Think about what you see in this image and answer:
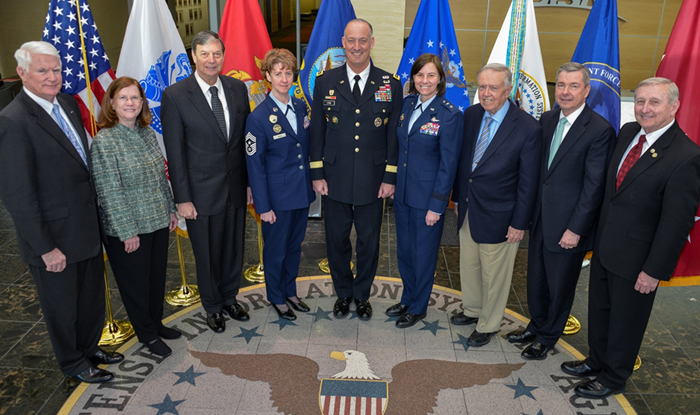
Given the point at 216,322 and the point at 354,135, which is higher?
the point at 354,135

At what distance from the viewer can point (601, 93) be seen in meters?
3.98

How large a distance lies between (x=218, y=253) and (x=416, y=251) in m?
1.43

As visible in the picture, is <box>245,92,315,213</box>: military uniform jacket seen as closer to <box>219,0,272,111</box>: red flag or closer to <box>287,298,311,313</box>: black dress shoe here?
<box>287,298,311,313</box>: black dress shoe

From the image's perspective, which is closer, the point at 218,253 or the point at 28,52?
the point at 28,52

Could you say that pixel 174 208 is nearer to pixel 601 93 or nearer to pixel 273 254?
pixel 273 254

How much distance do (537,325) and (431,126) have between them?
1.62 meters

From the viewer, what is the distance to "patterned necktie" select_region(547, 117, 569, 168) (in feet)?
10.4

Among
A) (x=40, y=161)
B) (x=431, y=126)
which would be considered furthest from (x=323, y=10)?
(x=40, y=161)

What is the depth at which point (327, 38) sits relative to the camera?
463 centimetres

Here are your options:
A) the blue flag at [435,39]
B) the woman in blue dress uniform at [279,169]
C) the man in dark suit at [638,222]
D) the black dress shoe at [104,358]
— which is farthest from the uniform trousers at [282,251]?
the man in dark suit at [638,222]

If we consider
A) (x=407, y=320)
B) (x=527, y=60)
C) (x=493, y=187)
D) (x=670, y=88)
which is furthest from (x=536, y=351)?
(x=527, y=60)

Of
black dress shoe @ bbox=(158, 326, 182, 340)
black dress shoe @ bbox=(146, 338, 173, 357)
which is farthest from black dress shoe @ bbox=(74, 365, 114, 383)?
black dress shoe @ bbox=(158, 326, 182, 340)

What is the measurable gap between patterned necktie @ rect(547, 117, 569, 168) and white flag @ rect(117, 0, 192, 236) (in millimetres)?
2803

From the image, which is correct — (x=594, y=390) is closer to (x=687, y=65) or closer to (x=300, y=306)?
(x=300, y=306)
